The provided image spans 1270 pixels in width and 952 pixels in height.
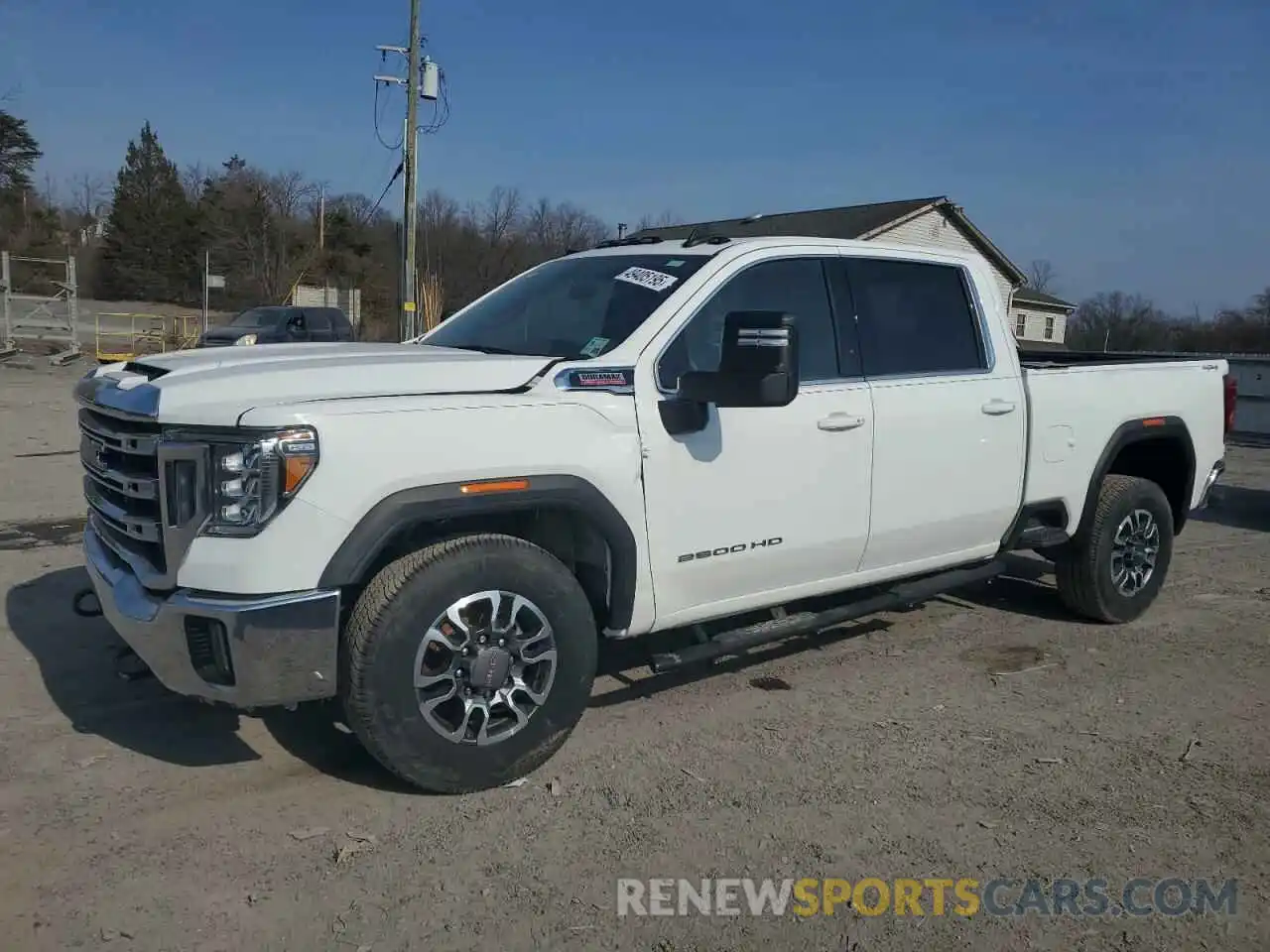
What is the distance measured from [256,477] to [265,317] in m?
21.4

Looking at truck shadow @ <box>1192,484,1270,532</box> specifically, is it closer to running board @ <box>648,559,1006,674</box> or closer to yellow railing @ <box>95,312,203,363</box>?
running board @ <box>648,559,1006,674</box>

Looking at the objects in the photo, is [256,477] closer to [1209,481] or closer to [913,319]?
[913,319]

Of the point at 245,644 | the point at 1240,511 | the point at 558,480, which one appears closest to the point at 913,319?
the point at 558,480

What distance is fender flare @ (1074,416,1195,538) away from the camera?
18.9 feet

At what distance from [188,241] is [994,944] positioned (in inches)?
2648

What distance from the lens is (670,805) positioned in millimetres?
3670

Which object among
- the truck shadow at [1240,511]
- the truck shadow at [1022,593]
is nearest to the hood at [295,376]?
the truck shadow at [1022,593]

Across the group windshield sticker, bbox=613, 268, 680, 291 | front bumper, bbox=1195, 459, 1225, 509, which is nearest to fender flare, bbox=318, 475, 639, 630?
windshield sticker, bbox=613, 268, 680, 291

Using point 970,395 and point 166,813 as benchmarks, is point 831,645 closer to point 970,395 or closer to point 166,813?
point 970,395

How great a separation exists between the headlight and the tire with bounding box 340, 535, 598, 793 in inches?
17.1

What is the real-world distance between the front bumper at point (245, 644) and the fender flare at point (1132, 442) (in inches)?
165

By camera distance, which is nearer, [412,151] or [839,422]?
[839,422]

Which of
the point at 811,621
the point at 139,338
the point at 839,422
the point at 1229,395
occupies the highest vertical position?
the point at 139,338

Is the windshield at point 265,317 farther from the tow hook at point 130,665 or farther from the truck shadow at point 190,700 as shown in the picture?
the tow hook at point 130,665
